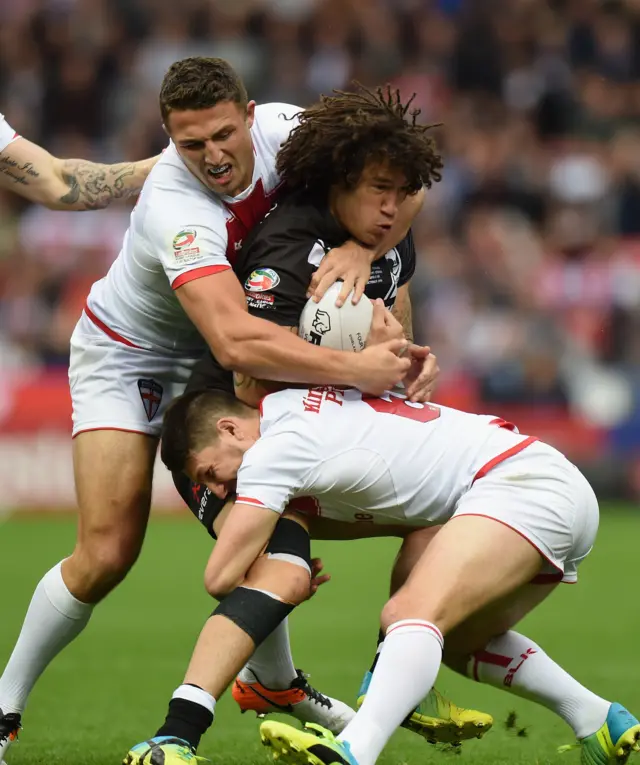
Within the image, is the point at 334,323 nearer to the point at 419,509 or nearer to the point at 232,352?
the point at 232,352

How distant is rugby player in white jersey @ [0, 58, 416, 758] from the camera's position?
5004 mm

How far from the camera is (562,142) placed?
17.8 metres

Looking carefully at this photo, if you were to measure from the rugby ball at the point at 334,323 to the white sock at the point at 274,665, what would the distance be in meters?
1.27

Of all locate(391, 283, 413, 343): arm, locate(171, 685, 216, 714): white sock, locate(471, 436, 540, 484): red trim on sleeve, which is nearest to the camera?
locate(171, 685, 216, 714): white sock

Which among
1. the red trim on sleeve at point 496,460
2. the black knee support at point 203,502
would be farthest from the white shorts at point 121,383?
the red trim on sleeve at point 496,460

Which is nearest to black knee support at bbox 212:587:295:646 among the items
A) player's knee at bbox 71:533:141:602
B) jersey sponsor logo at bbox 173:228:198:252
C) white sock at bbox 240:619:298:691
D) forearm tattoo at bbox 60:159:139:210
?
white sock at bbox 240:619:298:691

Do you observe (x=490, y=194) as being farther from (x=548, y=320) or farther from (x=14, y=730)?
(x=14, y=730)

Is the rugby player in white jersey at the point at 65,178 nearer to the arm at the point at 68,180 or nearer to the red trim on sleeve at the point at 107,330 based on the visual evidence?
the arm at the point at 68,180

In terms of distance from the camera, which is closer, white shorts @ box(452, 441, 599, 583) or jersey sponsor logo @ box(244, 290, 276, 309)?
white shorts @ box(452, 441, 599, 583)

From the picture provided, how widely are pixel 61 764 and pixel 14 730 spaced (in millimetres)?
329

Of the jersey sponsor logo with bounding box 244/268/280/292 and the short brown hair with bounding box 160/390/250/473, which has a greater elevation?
the jersey sponsor logo with bounding box 244/268/280/292

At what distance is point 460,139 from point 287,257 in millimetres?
12936

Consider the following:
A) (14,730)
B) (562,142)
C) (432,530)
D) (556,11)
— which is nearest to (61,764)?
(14,730)

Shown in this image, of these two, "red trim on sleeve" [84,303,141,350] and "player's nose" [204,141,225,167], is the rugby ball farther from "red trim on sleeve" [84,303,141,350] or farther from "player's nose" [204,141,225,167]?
"red trim on sleeve" [84,303,141,350]
